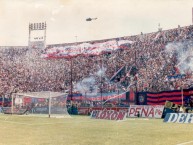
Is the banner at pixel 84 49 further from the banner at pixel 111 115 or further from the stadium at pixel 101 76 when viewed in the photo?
the banner at pixel 111 115

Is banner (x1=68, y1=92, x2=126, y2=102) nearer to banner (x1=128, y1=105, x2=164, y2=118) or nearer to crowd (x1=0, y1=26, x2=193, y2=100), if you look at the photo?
crowd (x1=0, y1=26, x2=193, y2=100)

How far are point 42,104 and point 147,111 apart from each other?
15.6m

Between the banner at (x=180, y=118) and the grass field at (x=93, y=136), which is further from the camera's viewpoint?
the banner at (x=180, y=118)

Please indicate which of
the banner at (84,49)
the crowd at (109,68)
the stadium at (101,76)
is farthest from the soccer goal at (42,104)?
the banner at (84,49)

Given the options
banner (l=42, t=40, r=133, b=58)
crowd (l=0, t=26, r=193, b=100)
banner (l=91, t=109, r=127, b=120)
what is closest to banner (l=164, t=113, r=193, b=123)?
banner (l=91, t=109, r=127, b=120)

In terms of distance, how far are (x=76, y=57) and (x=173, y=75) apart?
25600mm

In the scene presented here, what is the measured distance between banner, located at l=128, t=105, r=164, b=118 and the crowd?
12868 millimetres

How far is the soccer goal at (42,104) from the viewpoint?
45000mm

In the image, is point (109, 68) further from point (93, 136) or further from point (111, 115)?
point (93, 136)

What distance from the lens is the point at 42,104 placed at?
158 ft

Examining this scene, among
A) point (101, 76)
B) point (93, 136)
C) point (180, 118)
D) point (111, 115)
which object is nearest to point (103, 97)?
point (101, 76)

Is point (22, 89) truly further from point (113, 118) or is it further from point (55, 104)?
point (113, 118)

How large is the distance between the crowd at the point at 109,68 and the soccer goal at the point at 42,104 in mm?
18381

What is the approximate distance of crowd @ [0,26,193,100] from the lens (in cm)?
5991
